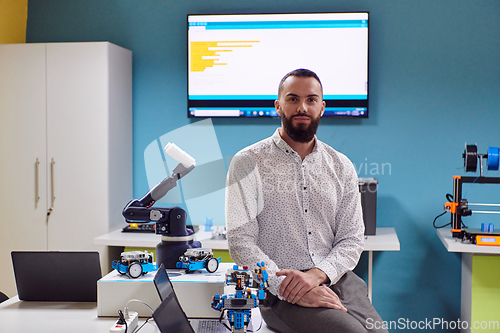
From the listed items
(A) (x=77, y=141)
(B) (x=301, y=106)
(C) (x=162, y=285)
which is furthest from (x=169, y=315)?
(A) (x=77, y=141)

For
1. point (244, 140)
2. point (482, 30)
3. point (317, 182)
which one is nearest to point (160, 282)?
point (317, 182)

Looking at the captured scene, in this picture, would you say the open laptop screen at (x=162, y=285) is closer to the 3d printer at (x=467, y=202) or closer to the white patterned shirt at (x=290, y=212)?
the white patterned shirt at (x=290, y=212)

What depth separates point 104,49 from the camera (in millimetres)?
2895

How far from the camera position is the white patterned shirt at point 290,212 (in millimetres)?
1722

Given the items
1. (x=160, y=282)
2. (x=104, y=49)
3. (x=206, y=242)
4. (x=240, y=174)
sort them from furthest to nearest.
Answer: (x=104, y=49), (x=206, y=242), (x=240, y=174), (x=160, y=282)

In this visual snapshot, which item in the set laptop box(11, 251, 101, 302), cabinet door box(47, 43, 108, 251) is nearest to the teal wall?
cabinet door box(47, 43, 108, 251)

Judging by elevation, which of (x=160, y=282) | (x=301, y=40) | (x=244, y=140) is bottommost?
(x=160, y=282)

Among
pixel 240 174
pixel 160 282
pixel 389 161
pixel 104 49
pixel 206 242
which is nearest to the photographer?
pixel 160 282

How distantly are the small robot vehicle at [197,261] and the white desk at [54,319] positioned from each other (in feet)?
0.79

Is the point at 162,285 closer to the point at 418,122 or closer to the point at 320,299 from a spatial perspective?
the point at 320,299

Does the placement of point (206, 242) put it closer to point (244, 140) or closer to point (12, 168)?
point (244, 140)

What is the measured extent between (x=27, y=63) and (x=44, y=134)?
1.71ft

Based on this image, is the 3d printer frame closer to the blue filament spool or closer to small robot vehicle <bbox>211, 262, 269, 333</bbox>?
the blue filament spool

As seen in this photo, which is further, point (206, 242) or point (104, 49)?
point (104, 49)
